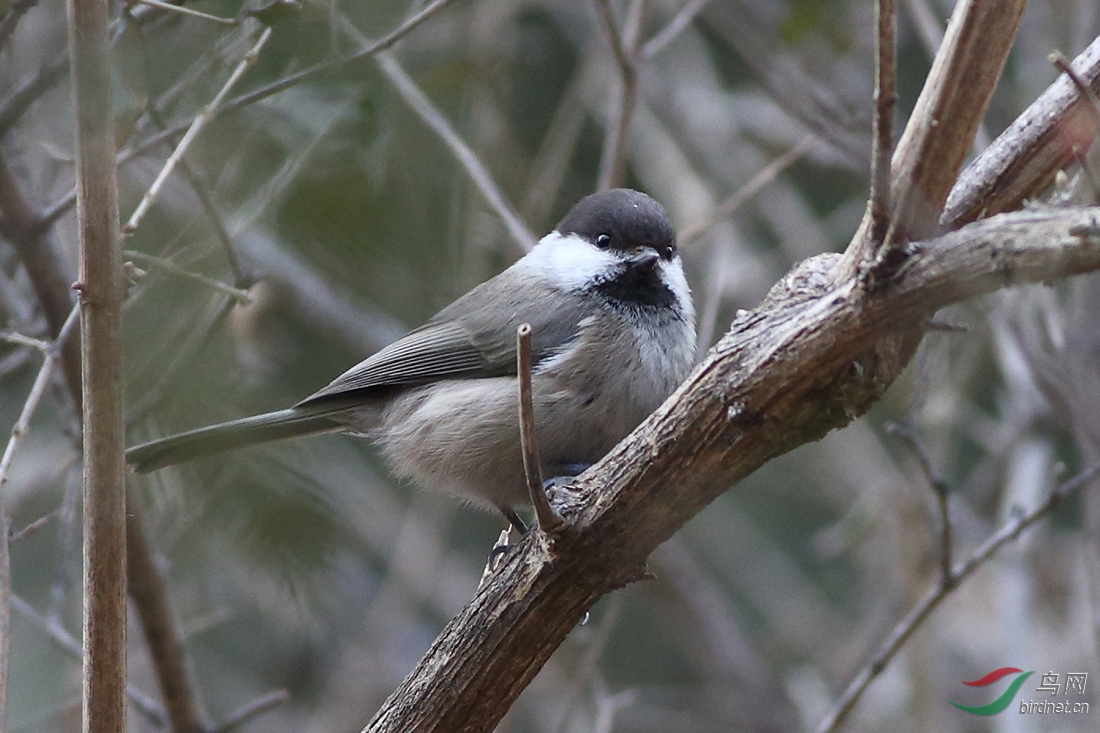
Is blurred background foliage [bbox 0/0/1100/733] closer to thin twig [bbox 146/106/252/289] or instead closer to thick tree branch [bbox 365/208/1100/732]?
thin twig [bbox 146/106/252/289]

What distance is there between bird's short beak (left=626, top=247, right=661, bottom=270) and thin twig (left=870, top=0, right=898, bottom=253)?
1.56 m

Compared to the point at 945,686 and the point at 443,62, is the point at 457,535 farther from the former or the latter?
the point at 443,62

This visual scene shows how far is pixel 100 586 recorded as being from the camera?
1.96 meters

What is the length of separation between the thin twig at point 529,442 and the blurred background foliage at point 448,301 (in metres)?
0.26

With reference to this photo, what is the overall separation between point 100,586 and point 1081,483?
3.08 metres

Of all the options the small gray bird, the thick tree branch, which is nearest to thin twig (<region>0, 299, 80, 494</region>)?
the small gray bird

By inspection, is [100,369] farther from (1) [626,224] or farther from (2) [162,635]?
(1) [626,224]

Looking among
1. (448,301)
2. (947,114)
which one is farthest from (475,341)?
(947,114)

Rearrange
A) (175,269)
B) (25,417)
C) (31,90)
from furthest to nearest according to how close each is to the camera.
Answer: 1. (31,90)
2. (25,417)
3. (175,269)

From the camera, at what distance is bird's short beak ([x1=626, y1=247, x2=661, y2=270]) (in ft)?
11.2

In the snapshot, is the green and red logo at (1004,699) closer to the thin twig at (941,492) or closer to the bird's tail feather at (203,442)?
the thin twig at (941,492)

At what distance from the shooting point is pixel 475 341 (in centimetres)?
351

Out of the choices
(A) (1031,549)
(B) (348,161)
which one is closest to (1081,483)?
(A) (1031,549)

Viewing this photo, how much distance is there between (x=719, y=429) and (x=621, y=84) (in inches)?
109
